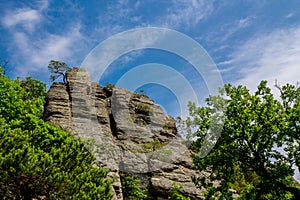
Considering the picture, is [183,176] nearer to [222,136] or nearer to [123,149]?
[123,149]

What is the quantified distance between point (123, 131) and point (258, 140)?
22017 millimetres

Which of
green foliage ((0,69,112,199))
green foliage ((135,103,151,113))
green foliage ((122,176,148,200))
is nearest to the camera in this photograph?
green foliage ((0,69,112,199))

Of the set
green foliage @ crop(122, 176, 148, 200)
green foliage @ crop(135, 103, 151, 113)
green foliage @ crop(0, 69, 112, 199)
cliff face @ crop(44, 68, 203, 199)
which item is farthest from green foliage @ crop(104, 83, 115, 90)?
green foliage @ crop(0, 69, 112, 199)

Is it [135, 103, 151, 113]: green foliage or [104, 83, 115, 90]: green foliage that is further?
[104, 83, 115, 90]: green foliage

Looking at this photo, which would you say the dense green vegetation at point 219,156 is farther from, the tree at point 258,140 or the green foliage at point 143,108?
the green foliage at point 143,108

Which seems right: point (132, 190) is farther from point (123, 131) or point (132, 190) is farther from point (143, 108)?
point (143, 108)

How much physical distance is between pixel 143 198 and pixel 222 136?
45.5 ft

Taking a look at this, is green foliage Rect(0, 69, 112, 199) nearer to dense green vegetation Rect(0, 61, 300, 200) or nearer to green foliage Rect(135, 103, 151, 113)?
dense green vegetation Rect(0, 61, 300, 200)

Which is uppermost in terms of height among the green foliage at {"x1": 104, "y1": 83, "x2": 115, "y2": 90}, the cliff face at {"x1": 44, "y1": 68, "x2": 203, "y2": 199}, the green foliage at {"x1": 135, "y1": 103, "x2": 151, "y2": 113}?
the green foliage at {"x1": 104, "y1": 83, "x2": 115, "y2": 90}

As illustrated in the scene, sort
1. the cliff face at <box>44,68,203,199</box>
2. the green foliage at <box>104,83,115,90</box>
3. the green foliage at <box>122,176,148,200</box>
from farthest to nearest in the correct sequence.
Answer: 1. the green foliage at <box>104,83,115,90</box>
2. the cliff face at <box>44,68,203,199</box>
3. the green foliage at <box>122,176,148,200</box>

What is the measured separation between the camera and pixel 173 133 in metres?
43.8

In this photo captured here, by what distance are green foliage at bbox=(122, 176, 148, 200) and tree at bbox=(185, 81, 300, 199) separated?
1138 cm

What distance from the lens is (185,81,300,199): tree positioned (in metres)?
18.9

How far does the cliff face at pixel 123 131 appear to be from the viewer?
107ft
